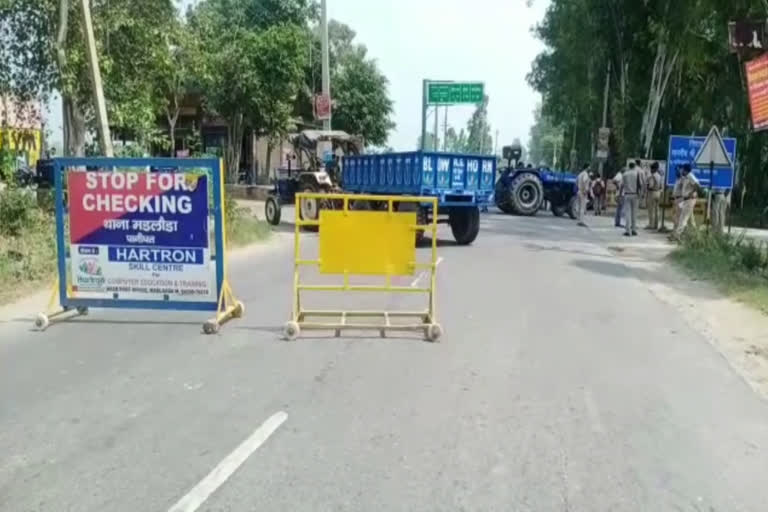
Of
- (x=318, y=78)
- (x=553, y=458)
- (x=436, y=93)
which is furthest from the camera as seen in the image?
(x=318, y=78)

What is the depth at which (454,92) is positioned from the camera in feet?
113

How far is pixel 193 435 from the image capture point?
547 centimetres

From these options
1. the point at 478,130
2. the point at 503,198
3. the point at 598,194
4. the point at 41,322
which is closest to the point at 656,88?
the point at 598,194

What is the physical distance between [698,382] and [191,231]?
531 centimetres

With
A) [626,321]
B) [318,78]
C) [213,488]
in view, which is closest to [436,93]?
[318,78]

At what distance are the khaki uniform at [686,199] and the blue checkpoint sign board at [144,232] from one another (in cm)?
1451

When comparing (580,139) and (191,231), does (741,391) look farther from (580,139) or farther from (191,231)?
(580,139)

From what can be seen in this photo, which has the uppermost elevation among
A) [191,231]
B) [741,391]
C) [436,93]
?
[436,93]

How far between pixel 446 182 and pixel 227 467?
13719mm

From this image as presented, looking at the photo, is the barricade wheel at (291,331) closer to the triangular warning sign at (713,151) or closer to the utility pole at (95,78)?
the utility pole at (95,78)

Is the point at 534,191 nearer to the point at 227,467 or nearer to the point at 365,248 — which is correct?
the point at 365,248

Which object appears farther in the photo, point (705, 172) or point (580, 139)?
point (580, 139)

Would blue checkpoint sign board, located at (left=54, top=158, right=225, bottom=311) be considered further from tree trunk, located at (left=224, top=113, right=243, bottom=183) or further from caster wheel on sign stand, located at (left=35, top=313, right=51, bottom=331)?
tree trunk, located at (left=224, top=113, right=243, bottom=183)

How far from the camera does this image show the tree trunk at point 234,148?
39.3 metres
